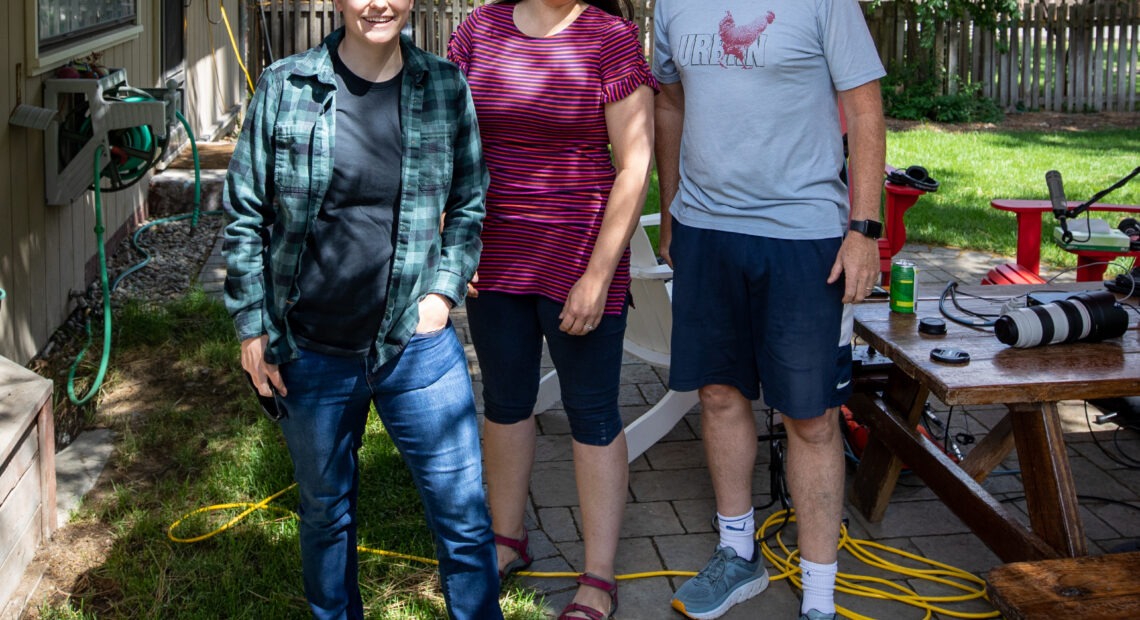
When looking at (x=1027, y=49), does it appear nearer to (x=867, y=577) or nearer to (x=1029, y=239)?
(x=1029, y=239)

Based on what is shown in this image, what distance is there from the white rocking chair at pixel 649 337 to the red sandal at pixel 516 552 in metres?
0.67

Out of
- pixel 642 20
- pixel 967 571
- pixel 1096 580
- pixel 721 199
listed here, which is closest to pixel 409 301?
pixel 721 199

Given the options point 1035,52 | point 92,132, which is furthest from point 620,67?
point 1035,52

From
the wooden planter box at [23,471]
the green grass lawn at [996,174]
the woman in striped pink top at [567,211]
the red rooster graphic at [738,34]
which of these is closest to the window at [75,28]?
the wooden planter box at [23,471]

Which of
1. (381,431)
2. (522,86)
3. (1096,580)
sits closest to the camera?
(1096,580)

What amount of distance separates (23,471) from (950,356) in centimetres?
251

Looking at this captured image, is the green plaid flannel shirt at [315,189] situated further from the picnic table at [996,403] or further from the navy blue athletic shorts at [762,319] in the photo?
the picnic table at [996,403]

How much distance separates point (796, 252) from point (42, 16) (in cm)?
375

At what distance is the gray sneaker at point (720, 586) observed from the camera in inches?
125

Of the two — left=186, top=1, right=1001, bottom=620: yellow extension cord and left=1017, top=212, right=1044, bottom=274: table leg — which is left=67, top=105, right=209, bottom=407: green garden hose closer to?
left=186, top=1, right=1001, bottom=620: yellow extension cord

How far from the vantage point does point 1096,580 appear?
262 cm

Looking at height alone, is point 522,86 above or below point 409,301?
above

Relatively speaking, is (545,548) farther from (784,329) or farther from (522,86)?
(522,86)

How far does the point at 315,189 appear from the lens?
2.29 metres
